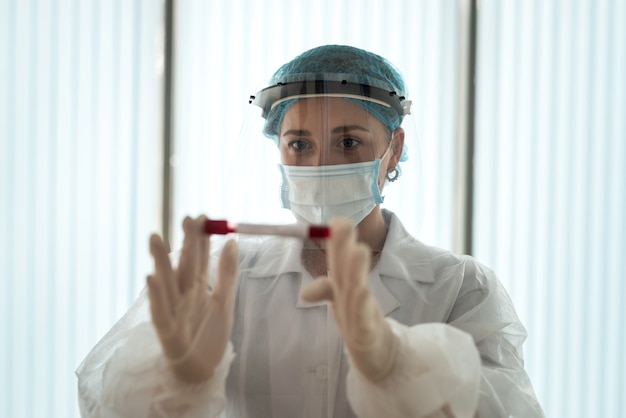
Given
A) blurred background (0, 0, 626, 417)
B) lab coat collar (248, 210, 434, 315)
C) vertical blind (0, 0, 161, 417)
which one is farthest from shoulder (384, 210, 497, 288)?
vertical blind (0, 0, 161, 417)

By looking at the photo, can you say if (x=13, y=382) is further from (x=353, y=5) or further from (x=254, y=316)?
(x=353, y=5)

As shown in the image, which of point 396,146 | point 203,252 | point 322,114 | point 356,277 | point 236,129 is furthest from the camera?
point 236,129

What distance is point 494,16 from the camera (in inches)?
81.4

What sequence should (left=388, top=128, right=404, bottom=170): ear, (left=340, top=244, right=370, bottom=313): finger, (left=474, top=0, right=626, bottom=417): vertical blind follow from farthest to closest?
(left=474, top=0, right=626, bottom=417): vertical blind
(left=388, top=128, right=404, bottom=170): ear
(left=340, top=244, right=370, bottom=313): finger

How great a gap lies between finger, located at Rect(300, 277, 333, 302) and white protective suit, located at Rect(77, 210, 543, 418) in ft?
0.39

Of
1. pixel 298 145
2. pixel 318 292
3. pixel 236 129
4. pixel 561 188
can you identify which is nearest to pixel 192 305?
pixel 318 292

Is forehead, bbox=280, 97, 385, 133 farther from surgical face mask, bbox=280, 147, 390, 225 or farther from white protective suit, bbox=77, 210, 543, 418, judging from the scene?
white protective suit, bbox=77, 210, 543, 418

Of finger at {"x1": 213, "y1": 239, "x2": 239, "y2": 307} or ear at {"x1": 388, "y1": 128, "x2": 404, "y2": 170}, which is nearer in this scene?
finger at {"x1": 213, "y1": 239, "x2": 239, "y2": 307}

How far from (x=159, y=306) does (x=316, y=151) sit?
1.21 ft

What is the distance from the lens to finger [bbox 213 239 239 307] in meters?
0.87

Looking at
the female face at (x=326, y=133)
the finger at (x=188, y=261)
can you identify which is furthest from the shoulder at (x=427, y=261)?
the finger at (x=188, y=261)

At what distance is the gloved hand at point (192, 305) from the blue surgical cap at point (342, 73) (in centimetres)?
27

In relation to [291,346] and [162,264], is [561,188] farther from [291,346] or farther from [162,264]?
[162,264]

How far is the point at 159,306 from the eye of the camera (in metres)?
0.78
